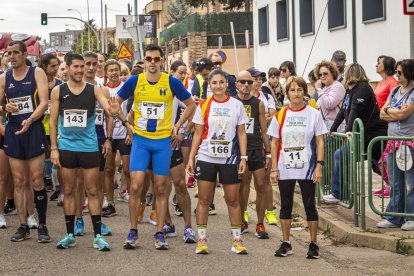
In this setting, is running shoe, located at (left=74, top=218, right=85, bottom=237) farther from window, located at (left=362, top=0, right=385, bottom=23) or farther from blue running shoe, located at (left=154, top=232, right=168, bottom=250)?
window, located at (left=362, top=0, right=385, bottom=23)

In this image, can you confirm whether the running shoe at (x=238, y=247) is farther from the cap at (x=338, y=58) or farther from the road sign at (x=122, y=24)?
the road sign at (x=122, y=24)

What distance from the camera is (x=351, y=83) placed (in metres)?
11.9

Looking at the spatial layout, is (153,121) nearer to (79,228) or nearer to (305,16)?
(79,228)

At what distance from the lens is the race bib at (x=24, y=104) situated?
10578mm

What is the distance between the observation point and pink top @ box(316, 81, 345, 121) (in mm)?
12773

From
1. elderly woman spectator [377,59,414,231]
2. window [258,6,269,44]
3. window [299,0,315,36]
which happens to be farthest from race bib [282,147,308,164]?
window [258,6,269,44]

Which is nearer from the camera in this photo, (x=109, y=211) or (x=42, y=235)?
(x=42, y=235)

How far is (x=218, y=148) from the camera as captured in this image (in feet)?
31.6

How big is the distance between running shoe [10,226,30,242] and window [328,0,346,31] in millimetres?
16193

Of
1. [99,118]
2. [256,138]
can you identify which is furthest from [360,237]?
[99,118]

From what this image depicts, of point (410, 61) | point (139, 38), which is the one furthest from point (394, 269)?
point (139, 38)

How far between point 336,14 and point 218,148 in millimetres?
17034

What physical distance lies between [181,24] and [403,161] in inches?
1865

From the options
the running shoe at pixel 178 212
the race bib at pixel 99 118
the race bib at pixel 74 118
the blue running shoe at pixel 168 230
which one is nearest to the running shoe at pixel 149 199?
the running shoe at pixel 178 212
